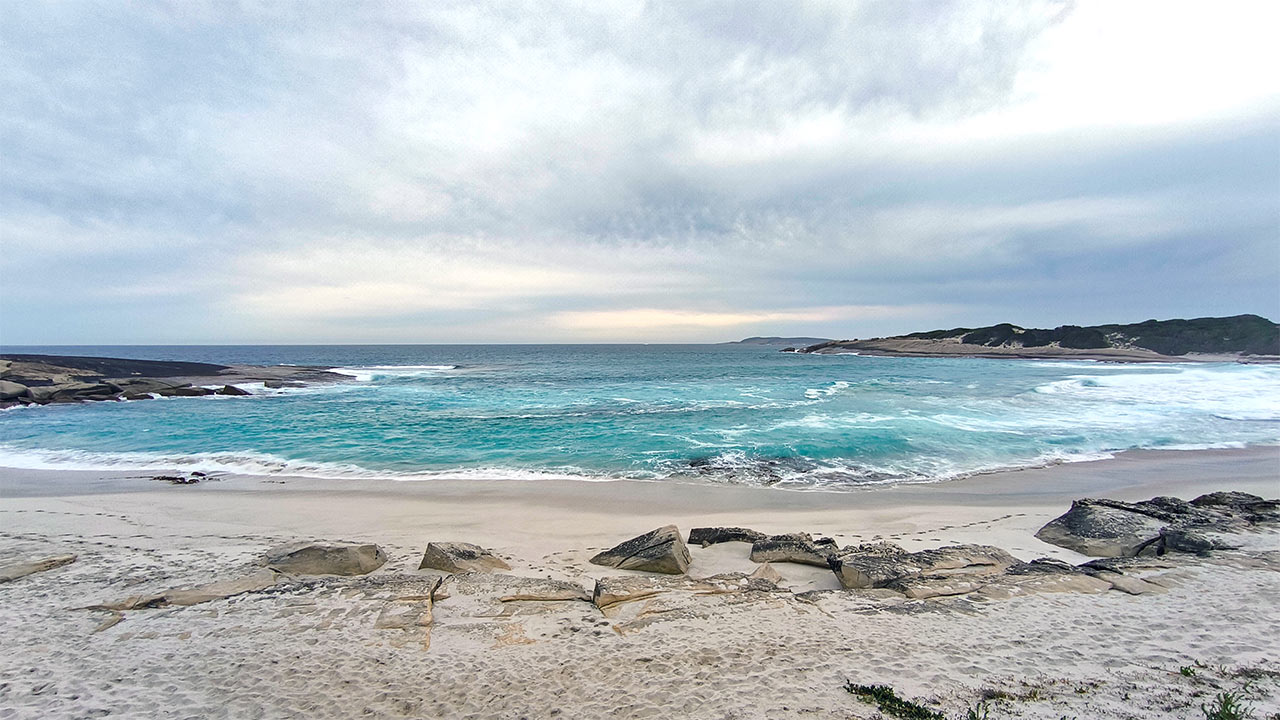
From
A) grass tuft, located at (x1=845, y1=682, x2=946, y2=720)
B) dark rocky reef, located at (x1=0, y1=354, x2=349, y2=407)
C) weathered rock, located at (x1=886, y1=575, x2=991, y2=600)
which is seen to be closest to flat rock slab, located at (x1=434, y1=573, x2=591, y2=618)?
grass tuft, located at (x1=845, y1=682, x2=946, y2=720)

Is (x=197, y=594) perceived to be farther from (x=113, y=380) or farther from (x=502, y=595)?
(x=113, y=380)

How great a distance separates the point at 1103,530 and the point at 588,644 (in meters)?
8.14

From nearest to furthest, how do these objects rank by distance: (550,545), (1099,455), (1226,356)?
(550,545), (1099,455), (1226,356)

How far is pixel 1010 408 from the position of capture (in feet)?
80.7

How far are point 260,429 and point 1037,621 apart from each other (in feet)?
76.5

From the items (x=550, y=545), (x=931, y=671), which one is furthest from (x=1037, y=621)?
(x=550, y=545)

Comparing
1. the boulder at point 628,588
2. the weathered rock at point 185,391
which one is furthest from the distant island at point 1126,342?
the weathered rock at point 185,391

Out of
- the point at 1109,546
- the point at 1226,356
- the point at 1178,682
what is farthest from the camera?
the point at 1226,356

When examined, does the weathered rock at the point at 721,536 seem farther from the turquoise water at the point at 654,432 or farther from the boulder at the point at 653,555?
the turquoise water at the point at 654,432

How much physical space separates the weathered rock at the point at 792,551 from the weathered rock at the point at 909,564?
0.83ft

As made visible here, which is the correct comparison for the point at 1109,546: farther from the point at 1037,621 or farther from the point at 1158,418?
the point at 1158,418

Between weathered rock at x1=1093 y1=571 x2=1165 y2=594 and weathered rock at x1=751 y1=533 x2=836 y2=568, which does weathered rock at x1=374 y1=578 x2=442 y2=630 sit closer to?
weathered rock at x1=751 y1=533 x2=836 y2=568

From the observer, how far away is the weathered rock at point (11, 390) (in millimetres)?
26753

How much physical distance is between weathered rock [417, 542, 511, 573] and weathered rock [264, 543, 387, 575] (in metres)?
0.69
